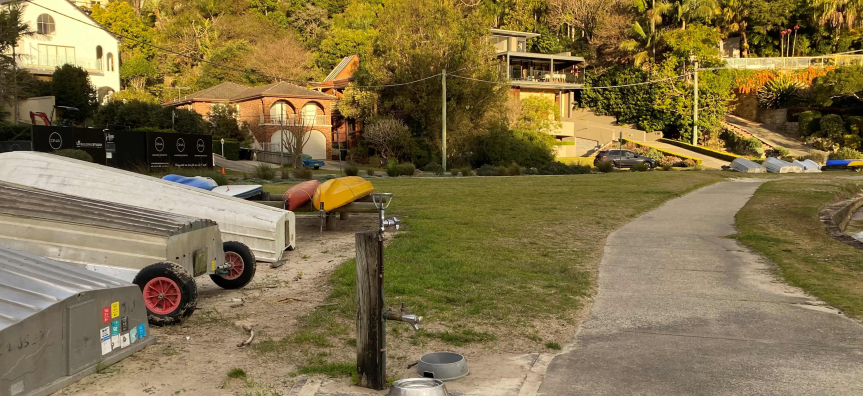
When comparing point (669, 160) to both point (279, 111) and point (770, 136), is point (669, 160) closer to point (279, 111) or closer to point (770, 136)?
point (770, 136)

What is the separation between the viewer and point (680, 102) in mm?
62469

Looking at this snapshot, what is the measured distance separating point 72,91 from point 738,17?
57.4 metres

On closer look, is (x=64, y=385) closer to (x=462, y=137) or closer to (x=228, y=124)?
(x=462, y=137)

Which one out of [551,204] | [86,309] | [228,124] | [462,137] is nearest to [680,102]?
[462,137]

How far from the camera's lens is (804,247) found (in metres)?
13.0

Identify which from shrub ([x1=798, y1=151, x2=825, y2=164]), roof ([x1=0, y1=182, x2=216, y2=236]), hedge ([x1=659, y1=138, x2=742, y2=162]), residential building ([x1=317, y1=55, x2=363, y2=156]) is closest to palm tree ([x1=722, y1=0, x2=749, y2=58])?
hedge ([x1=659, y1=138, x2=742, y2=162])

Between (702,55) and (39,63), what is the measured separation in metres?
55.1

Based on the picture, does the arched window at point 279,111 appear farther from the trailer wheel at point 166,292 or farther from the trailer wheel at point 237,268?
the trailer wheel at point 166,292

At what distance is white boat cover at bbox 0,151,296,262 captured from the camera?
10445 mm

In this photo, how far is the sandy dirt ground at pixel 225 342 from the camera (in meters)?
5.62

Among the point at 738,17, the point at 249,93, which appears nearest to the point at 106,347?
the point at 249,93

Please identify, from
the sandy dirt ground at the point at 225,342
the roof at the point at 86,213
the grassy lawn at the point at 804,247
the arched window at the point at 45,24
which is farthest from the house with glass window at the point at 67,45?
the sandy dirt ground at the point at 225,342

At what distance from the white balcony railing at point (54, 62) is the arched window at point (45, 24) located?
2.06m

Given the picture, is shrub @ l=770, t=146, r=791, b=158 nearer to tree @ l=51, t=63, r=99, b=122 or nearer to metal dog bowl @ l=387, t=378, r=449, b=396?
tree @ l=51, t=63, r=99, b=122
